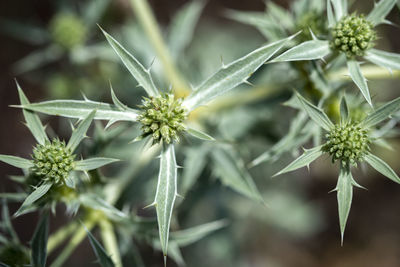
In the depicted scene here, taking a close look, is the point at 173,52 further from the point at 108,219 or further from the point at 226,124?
the point at 108,219

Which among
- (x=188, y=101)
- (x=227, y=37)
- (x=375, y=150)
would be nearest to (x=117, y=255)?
(x=188, y=101)

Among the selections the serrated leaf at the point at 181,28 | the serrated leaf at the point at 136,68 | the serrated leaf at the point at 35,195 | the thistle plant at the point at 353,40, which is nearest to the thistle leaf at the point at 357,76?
the thistle plant at the point at 353,40

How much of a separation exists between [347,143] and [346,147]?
18 mm

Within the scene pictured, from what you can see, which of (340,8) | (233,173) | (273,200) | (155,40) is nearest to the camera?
(340,8)

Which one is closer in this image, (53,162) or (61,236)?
(53,162)

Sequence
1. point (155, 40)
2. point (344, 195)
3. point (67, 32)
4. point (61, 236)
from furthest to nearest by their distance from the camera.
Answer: point (67, 32) → point (155, 40) → point (61, 236) → point (344, 195)

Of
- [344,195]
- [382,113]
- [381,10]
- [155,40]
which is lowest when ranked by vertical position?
[344,195]

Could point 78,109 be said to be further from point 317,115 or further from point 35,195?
point 317,115

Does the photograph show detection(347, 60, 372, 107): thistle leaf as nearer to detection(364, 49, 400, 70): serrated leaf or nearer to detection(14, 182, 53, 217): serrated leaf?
detection(364, 49, 400, 70): serrated leaf

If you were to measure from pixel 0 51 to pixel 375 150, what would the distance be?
4.11 m

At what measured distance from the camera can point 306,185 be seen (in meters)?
4.41

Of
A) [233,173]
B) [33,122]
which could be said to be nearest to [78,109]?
[33,122]

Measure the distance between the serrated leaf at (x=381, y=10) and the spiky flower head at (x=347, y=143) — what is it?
601 millimetres

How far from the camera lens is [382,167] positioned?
179 centimetres
